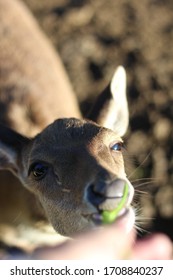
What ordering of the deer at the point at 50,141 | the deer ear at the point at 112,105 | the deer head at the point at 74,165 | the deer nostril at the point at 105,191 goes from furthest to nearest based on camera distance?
the deer ear at the point at 112,105, the deer at the point at 50,141, the deer head at the point at 74,165, the deer nostril at the point at 105,191

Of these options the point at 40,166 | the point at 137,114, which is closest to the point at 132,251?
the point at 40,166

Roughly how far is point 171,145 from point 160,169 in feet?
0.88

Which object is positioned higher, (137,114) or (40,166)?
(137,114)

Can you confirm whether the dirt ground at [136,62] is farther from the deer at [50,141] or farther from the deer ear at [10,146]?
the deer ear at [10,146]

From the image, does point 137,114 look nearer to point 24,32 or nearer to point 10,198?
point 24,32

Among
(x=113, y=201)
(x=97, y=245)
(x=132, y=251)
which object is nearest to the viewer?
(x=97, y=245)

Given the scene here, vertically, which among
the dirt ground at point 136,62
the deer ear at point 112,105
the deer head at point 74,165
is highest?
the dirt ground at point 136,62

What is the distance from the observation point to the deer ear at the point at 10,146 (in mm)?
4203

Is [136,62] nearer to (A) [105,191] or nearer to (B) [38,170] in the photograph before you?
(B) [38,170]

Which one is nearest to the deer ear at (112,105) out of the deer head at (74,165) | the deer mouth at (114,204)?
the deer head at (74,165)

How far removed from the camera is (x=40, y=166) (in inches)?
153

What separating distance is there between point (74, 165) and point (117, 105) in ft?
3.31

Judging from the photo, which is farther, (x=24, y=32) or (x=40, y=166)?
(x=24, y=32)

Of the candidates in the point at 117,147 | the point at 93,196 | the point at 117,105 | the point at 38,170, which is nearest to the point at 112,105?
the point at 117,105
